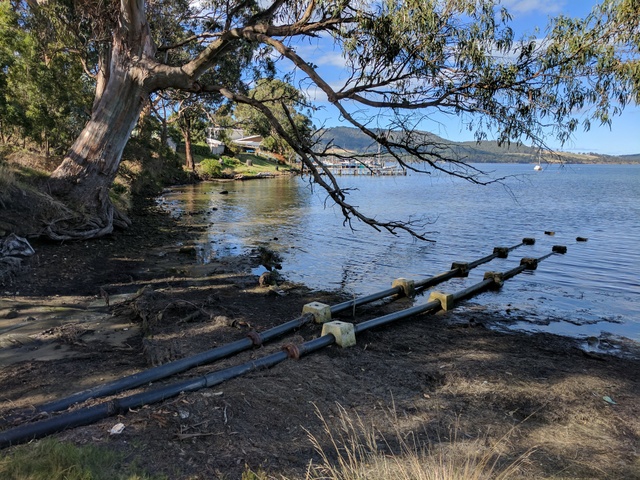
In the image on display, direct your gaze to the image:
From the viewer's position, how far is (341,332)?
4977 millimetres

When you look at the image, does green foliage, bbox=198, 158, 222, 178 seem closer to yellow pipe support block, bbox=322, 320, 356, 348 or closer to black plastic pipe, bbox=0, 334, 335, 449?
yellow pipe support block, bbox=322, 320, 356, 348

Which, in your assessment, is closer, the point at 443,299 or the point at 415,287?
the point at 443,299

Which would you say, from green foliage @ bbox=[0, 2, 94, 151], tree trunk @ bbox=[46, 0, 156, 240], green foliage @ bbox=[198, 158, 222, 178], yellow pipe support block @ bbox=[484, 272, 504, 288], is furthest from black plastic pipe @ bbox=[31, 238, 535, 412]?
green foliage @ bbox=[198, 158, 222, 178]

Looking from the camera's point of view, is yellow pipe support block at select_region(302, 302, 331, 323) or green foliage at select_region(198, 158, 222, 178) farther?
green foliage at select_region(198, 158, 222, 178)

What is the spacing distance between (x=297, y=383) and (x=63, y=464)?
1.92 meters

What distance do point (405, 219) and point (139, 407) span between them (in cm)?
1961

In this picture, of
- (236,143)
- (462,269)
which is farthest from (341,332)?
(236,143)

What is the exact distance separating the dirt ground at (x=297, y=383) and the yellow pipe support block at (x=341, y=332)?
10cm

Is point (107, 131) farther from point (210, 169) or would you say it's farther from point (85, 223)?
point (210, 169)

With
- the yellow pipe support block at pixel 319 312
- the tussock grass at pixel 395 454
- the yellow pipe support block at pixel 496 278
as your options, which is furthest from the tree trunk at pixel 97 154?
the tussock grass at pixel 395 454

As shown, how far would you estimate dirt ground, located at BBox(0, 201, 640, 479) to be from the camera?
117 inches

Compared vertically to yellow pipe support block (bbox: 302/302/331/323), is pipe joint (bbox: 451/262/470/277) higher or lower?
lower

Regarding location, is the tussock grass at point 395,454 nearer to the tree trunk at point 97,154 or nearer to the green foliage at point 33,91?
the tree trunk at point 97,154

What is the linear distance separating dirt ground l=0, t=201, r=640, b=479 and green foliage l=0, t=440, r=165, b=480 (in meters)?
0.14
